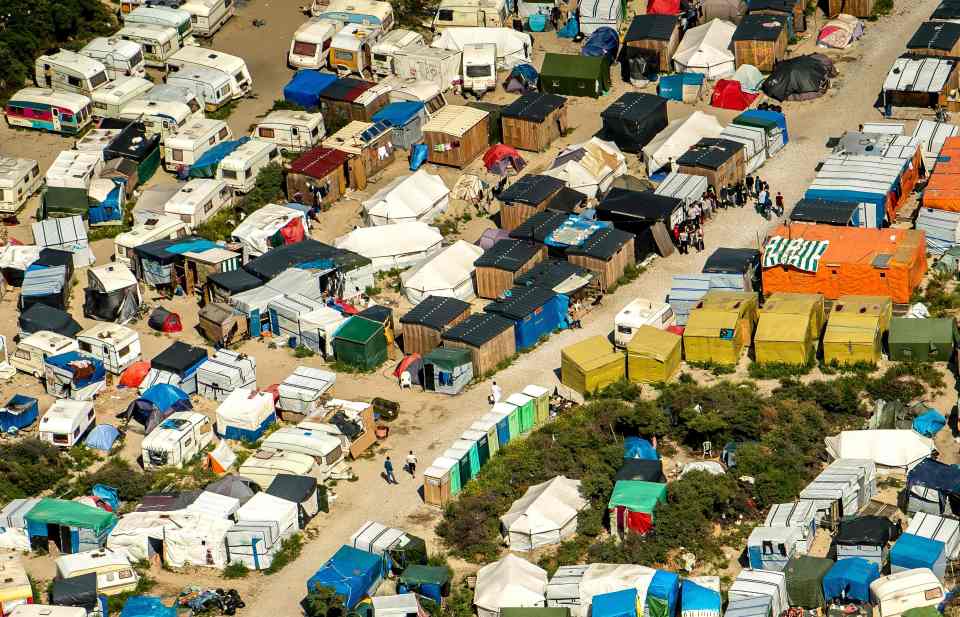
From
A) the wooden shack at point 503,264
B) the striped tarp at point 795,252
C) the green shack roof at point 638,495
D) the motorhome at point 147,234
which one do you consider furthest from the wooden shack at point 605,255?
the motorhome at point 147,234

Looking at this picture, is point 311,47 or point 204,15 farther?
point 204,15

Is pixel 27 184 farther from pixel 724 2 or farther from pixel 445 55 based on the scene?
pixel 724 2

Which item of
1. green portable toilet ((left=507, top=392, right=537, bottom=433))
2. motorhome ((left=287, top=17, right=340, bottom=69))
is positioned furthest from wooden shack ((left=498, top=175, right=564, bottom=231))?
motorhome ((left=287, top=17, right=340, bottom=69))

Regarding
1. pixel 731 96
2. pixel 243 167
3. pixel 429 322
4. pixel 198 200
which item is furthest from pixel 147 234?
pixel 731 96

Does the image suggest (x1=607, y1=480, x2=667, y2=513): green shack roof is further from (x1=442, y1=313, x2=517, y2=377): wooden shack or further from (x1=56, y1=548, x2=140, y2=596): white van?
(x1=56, y1=548, x2=140, y2=596): white van

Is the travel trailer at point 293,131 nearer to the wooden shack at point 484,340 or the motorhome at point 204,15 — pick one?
the motorhome at point 204,15

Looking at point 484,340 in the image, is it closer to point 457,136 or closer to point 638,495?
point 638,495
